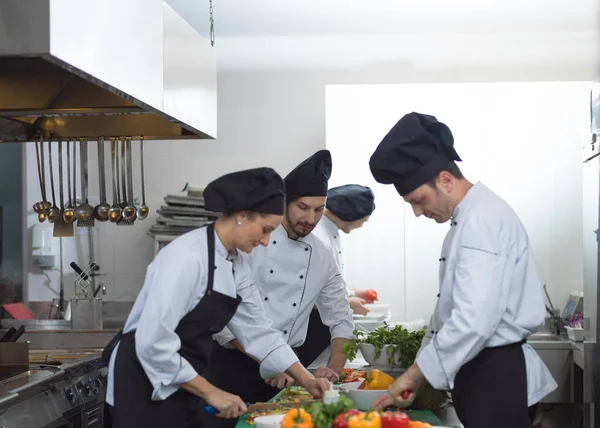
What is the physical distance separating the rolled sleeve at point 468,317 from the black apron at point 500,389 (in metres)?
0.08

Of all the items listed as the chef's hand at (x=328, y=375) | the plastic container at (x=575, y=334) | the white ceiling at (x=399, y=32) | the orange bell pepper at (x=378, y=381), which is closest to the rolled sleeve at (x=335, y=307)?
the chef's hand at (x=328, y=375)

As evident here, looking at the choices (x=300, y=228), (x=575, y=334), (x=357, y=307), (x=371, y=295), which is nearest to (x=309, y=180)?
Result: (x=300, y=228)

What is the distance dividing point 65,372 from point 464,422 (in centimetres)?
192

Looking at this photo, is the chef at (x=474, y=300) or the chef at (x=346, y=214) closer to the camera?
the chef at (x=474, y=300)

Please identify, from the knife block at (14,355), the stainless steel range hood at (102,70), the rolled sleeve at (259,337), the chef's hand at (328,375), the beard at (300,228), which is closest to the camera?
the stainless steel range hood at (102,70)

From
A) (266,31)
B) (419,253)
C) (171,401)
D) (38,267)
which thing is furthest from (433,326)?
(38,267)

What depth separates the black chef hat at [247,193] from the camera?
256 cm

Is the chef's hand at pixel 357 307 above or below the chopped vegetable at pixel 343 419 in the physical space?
below

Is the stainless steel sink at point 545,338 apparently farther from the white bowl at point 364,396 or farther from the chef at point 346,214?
the white bowl at point 364,396

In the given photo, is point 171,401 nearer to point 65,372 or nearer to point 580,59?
point 65,372

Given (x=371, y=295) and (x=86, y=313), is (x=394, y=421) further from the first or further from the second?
(x=86, y=313)

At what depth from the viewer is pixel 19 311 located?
17.5 feet

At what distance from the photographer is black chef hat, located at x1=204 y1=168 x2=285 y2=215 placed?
2.56 m

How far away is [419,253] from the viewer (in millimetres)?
5402
